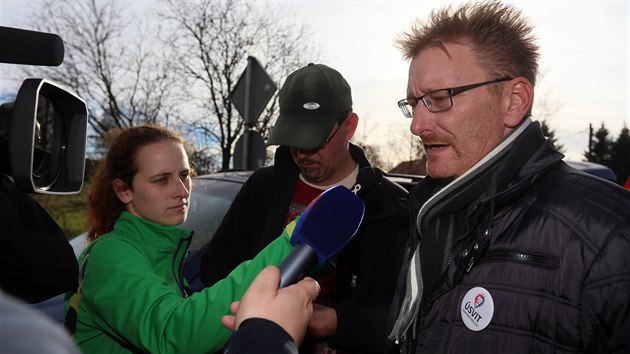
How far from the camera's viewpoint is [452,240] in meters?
1.88

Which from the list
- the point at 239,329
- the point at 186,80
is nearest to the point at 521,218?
the point at 239,329

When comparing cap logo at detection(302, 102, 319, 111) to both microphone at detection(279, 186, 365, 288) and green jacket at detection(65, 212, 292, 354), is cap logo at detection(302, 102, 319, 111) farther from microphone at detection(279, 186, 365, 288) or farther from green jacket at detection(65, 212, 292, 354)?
microphone at detection(279, 186, 365, 288)

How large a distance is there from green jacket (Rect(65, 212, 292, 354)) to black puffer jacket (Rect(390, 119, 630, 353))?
47 cm

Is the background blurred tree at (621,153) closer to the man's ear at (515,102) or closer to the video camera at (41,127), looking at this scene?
the man's ear at (515,102)

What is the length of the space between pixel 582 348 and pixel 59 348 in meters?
1.30

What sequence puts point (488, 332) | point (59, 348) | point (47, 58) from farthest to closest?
1. point (488, 332)
2. point (47, 58)
3. point (59, 348)

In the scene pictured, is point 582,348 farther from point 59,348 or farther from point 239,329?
point 59,348

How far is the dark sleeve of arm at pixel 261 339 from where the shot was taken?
1.32 metres

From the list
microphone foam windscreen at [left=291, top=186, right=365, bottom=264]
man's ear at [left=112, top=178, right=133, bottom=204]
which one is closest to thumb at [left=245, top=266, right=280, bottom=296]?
microphone foam windscreen at [left=291, top=186, right=365, bottom=264]

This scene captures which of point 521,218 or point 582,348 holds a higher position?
point 521,218

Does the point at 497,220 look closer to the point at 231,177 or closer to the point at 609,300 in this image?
the point at 609,300

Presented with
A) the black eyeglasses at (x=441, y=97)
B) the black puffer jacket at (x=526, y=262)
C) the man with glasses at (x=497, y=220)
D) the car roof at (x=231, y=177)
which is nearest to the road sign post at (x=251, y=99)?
the car roof at (x=231, y=177)

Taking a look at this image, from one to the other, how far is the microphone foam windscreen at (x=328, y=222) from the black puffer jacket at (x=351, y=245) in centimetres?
75

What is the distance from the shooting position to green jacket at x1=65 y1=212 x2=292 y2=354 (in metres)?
1.87
